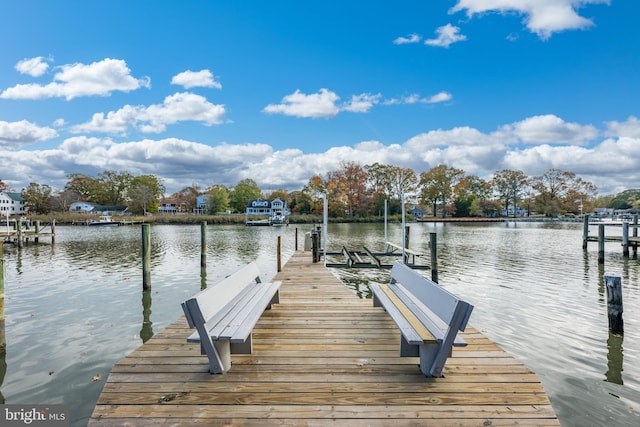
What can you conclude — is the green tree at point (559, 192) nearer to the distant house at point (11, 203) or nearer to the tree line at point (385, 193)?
the tree line at point (385, 193)

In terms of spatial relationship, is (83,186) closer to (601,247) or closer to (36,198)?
(36,198)

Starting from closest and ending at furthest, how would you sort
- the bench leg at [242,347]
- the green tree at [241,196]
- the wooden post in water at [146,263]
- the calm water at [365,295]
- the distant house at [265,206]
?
the bench leg at [242,347], the calm water at [365,295], the wooden post in water at [146,263], the distant house at [265,206], the green tree at [241,196]

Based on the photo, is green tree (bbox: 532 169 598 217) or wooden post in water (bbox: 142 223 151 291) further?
green tree (bbox: 532 169 598 217)

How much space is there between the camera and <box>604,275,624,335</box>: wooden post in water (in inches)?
249

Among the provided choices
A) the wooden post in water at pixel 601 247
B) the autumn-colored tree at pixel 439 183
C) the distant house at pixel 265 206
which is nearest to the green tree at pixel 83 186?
the distant house at pixel 265 206

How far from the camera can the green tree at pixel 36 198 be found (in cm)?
8488

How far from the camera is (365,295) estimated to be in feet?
37.2

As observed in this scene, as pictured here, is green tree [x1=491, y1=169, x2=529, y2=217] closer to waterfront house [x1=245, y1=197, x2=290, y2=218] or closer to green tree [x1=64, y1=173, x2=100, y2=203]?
waterfront house [x1=245, y1=197, x2=290, y2=218]

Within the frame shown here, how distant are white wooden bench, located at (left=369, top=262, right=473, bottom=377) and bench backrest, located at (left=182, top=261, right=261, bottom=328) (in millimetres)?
1987

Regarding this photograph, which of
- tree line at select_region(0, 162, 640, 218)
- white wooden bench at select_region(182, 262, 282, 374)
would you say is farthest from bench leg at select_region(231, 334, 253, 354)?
tree line at select_region(0, 162, 640, 218)

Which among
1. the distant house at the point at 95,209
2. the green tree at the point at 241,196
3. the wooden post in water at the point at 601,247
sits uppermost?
the green tree at the point at 241,196

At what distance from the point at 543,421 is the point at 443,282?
10.3 m

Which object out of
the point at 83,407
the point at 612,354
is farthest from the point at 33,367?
the point at 612,354

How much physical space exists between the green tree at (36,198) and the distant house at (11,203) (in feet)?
34.5
